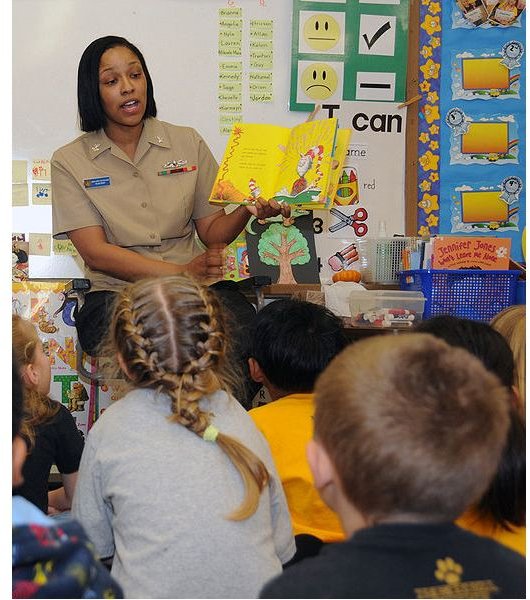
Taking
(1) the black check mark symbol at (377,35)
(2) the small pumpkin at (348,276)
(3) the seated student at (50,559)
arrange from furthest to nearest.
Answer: (1) the black check mark symbol at (377,35) < (2) the small pumpkin at (348,276) < (3) the seated student at (50,559)

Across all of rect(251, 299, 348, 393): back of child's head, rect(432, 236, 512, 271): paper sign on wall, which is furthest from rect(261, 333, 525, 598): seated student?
rect(432, 236, 512, 271): paper sign on wall

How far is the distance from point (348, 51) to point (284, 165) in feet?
3.49

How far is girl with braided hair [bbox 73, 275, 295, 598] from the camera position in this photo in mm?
1275

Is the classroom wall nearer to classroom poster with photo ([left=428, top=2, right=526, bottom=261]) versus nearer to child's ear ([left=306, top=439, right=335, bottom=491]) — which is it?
classroom poster with photo ([left=428, top=2, right=526, bottom=261])

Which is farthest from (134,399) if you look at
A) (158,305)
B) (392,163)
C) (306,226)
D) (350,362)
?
(392,163)

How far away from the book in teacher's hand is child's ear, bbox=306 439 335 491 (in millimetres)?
1751

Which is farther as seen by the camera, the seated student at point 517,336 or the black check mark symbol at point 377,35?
the black check mark symbol at point 377,35

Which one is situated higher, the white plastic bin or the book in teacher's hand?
the book in teacher's hand

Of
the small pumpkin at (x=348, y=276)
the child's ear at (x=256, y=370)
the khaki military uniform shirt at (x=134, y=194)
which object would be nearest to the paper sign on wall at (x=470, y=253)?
the small pumpkin at (x=348, y=276)

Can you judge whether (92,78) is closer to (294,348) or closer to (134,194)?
(134,194)

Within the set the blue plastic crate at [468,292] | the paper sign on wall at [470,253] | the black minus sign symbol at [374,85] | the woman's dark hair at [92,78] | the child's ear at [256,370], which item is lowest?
the child's ear at [256,370]

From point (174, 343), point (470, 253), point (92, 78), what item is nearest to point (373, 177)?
point (470, 253)

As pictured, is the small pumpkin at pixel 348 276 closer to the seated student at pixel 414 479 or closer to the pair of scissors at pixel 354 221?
the pair of scissors at pixel 354 221

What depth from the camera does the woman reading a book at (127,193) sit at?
269 cm
